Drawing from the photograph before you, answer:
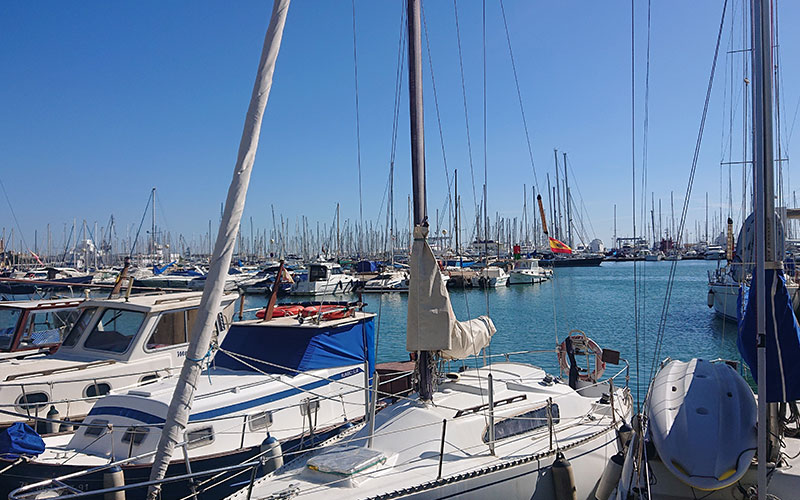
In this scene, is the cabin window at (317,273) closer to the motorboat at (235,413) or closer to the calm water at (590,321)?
the calm water at (590,321)

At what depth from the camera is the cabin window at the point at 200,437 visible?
8797mm

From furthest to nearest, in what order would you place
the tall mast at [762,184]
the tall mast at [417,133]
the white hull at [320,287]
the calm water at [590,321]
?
the white hull at [320,287] → the calm water at [590,321] → the tall mast at [417,133] → the tall mast at [762,184]

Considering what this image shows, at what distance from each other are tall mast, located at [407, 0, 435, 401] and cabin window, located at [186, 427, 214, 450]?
133 inches

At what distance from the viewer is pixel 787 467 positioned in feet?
22.0

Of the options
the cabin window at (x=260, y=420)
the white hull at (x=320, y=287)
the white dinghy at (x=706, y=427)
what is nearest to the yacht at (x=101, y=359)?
the cabin window at (x=260, y=420)

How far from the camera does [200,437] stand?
29.1 ft

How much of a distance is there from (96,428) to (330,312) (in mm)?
4786

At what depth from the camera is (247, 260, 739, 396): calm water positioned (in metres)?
25.2

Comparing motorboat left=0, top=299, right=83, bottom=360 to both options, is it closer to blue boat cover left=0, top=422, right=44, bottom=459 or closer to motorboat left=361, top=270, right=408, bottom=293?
blue boat cover left=0, top=422, right=44, bottom=459

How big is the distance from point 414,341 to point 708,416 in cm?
385

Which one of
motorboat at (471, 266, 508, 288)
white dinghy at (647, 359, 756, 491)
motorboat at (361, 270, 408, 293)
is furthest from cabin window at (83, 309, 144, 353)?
motorboat at (471, 266, 508, 288)

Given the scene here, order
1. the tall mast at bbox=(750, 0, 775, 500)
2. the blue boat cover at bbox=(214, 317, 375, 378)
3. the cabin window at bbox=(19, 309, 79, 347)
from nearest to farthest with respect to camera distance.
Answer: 1. the tall mast at bbox=(750, 0, 775, 500)
2. the blue boat cover at bbox=(214, 317, 375, 378)
3. the cabin window at bbox=(19, 309, 79, 347)

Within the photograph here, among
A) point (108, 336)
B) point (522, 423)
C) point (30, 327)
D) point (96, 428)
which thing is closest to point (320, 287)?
point (30, 327)

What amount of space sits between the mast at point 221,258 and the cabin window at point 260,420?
396 centimetres
